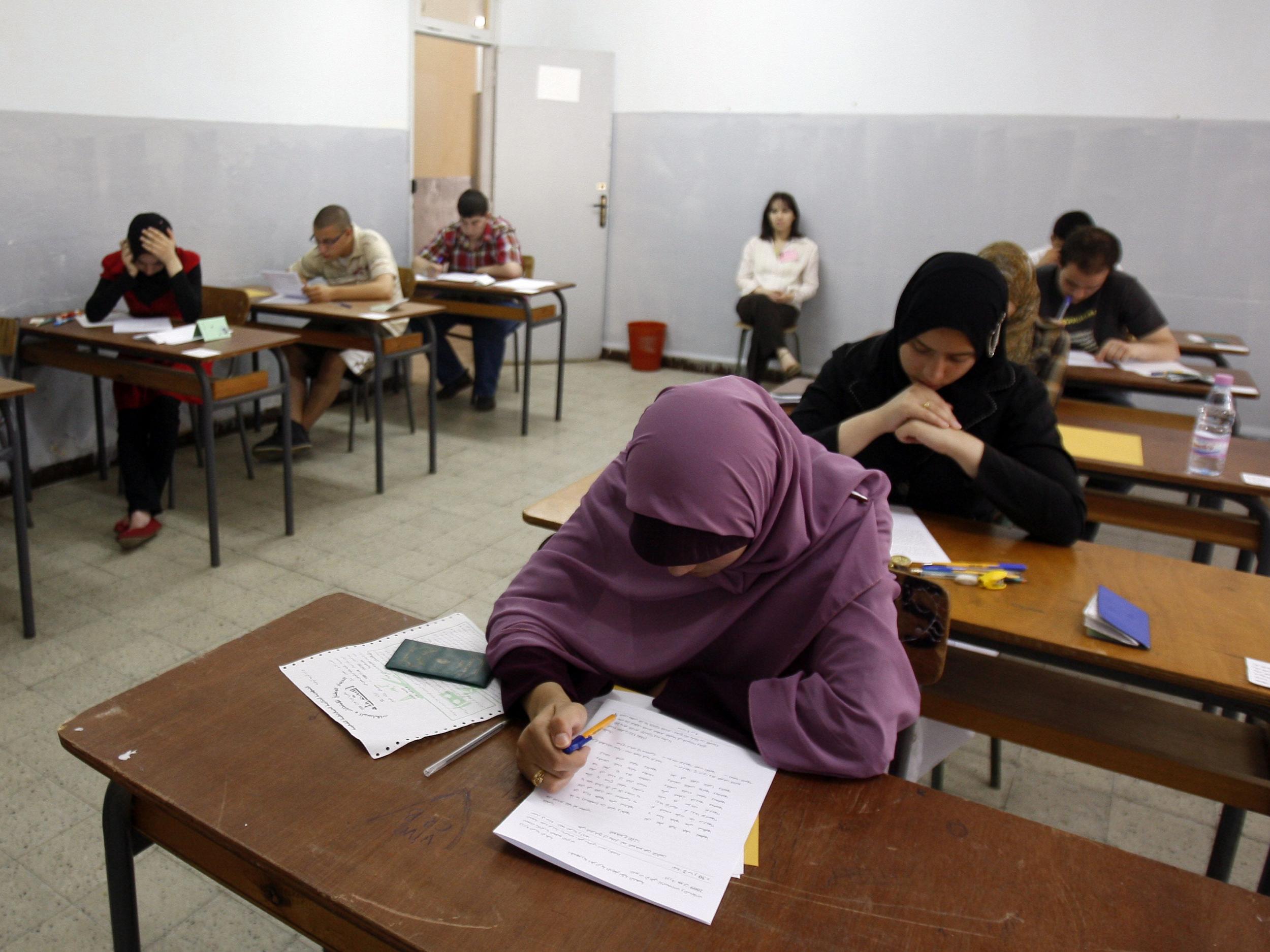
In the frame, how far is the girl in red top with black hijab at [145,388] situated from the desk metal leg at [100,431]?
0.41m

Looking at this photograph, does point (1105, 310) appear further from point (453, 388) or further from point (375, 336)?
point (453, 388)

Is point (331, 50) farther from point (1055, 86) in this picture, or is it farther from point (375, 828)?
point (375, 828)

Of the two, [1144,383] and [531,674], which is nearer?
[531,674]

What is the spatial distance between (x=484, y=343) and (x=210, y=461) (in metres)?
2.36

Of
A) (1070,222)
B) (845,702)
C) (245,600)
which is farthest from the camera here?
(1070,222)

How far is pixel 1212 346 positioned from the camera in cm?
420

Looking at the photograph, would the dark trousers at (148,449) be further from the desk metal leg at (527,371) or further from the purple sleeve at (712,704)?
the purple sleeve at (712,704)

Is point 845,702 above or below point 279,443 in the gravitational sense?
above

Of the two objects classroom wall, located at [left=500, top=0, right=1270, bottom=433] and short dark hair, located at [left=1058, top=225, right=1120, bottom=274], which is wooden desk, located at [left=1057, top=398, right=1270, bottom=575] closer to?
short dark hair, located at [left=1058, top=225, right=1120, bottom=274]

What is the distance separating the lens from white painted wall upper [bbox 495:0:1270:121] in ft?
16.0

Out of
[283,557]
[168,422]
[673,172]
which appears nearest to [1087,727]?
[283,557]

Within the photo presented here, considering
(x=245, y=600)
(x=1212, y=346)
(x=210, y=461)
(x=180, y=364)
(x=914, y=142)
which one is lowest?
(x=245, y=600)

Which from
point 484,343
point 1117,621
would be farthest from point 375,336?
point 1117,621

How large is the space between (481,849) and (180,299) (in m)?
3.08
